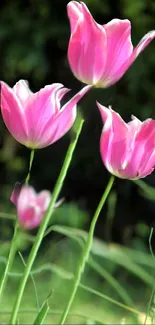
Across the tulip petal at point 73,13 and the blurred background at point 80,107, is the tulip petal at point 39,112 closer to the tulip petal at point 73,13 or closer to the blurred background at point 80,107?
the tulip petal at point 73,13

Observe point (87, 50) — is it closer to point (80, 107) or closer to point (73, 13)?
point (73, 13)

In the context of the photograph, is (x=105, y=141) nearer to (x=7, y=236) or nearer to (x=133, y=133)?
(x=133, y=133)

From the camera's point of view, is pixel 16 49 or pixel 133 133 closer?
pixel 133 133

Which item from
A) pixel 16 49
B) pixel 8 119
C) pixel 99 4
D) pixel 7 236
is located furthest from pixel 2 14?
pixel 8 119

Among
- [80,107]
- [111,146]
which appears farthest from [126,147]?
[80,107]

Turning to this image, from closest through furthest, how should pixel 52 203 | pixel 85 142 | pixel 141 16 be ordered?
1. pixel 52 203
2. pixel 141 16
3. pixel 85 142
